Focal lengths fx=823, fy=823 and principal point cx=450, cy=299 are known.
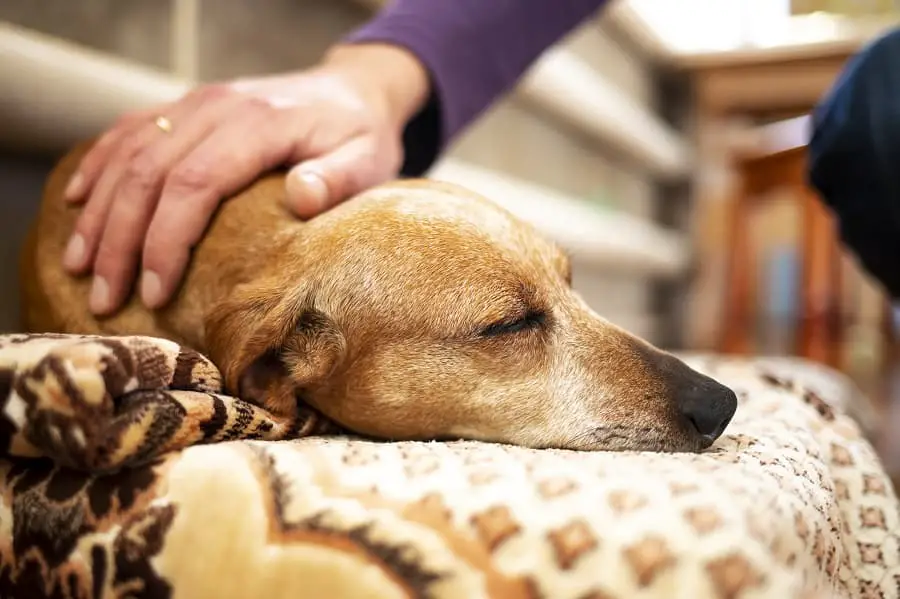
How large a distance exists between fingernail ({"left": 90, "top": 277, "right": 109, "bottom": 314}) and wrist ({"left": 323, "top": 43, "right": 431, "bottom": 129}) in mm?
428

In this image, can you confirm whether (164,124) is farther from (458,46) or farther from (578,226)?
(578,226)

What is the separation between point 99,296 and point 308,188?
25 centimetres

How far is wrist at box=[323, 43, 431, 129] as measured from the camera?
1118 millimetres

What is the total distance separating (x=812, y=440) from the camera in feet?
2.57

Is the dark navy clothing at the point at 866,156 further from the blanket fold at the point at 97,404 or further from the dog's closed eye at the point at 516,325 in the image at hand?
the blanket fold at the point at 97,404

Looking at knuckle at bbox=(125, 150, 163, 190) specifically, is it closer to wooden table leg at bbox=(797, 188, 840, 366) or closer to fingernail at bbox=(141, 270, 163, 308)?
fingernail at bbox=(141, 270, 163, 308)

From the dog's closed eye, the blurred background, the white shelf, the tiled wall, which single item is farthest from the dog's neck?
the white shelf

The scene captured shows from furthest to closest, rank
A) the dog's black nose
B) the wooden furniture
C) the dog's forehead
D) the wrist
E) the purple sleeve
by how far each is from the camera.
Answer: the wooden furniture, the purple sleeve, the wrist, the dog's forehead, the dog's black nose

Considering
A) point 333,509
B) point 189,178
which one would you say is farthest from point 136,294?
point 333,509

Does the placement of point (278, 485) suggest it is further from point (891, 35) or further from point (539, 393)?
point (891, 35)

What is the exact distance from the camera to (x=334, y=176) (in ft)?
3.04

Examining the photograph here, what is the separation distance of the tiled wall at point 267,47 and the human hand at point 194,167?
34 cm

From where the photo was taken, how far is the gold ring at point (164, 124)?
908 millimetres

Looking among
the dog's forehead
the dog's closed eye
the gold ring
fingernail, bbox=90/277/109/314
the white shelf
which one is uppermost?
the gold ring
